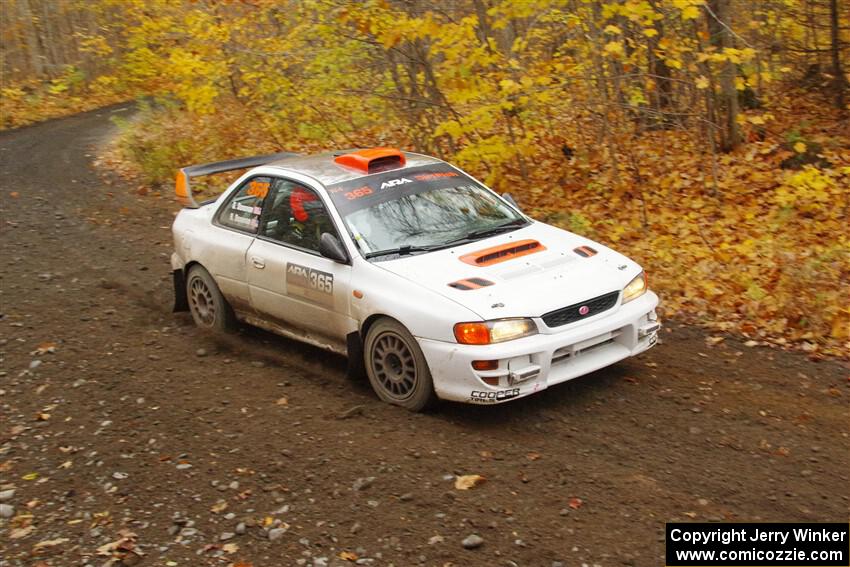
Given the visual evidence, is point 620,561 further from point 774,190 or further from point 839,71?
point 839,71

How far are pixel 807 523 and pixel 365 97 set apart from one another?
986cm

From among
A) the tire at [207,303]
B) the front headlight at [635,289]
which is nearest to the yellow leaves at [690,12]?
the front headlight at [635,289]

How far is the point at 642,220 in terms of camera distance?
36.0 ft

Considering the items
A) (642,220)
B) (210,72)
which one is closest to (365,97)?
(210,72)

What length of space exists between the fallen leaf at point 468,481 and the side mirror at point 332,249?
2.05 m

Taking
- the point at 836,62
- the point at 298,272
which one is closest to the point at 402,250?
the point at 298,272

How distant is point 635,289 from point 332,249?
7.51 feet

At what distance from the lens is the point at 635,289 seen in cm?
650

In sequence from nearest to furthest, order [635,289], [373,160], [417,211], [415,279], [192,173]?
[415,279], [635,289], [417,211], [373,160], [192,173]

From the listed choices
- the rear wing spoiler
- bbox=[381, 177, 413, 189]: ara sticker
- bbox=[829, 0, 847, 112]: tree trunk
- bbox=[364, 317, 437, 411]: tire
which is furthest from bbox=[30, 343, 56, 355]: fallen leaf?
bbox=[829, 0, 847, 112]: tree trunk

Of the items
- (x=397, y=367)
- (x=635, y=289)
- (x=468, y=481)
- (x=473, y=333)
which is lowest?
(x=468, y=481)

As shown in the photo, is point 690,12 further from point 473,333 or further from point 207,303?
point 207,303

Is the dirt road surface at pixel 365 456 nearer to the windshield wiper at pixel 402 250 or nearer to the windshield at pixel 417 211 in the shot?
the windshield wiper at pixel 402 250

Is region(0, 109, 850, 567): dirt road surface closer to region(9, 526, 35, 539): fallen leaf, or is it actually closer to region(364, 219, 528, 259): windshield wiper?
region(9, 526, 35, 539): fallen leaf
